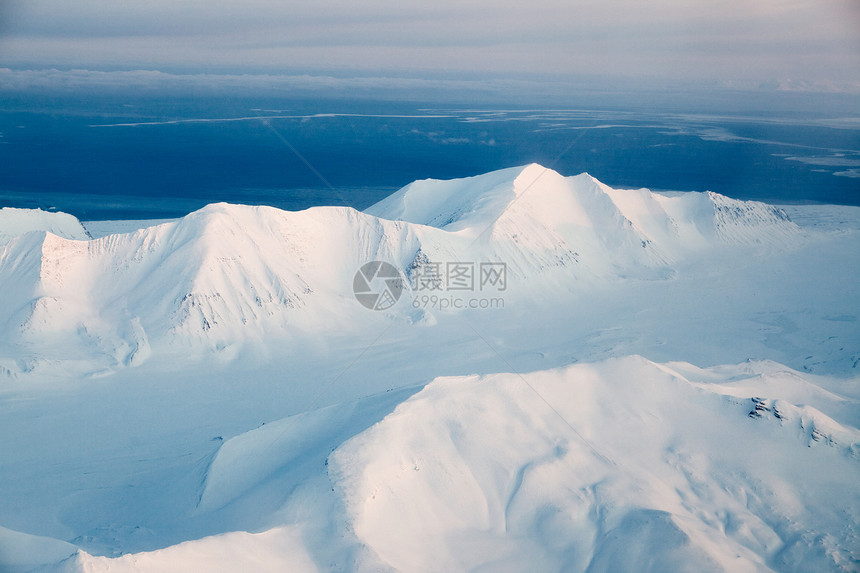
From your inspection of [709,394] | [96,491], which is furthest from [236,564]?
[709,394]

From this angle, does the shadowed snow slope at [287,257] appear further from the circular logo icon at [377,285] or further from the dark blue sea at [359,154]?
the dark blue sea at [359,154]

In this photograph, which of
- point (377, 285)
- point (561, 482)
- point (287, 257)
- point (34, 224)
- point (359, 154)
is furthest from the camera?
point (359, 154)

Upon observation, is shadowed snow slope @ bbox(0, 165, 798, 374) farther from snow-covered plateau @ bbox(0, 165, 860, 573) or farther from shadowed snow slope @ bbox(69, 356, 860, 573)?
shadowed snow slope @ bbox(69, 356, 860, 573)

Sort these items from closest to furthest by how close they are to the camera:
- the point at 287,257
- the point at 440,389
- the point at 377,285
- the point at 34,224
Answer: the point at 440,389 → the point at 287,257 → the point at 377,285 → the point at 34,224

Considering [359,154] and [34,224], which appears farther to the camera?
[359,154]

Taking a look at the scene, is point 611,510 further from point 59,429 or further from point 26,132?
point 26,132

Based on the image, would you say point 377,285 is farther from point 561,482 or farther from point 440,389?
point 561,482

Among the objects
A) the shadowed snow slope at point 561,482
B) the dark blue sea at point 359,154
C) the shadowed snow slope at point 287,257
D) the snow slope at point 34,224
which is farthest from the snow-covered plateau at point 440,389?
the dark blue sea at point 359,154

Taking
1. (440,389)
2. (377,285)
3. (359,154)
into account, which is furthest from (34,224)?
(359,154)
